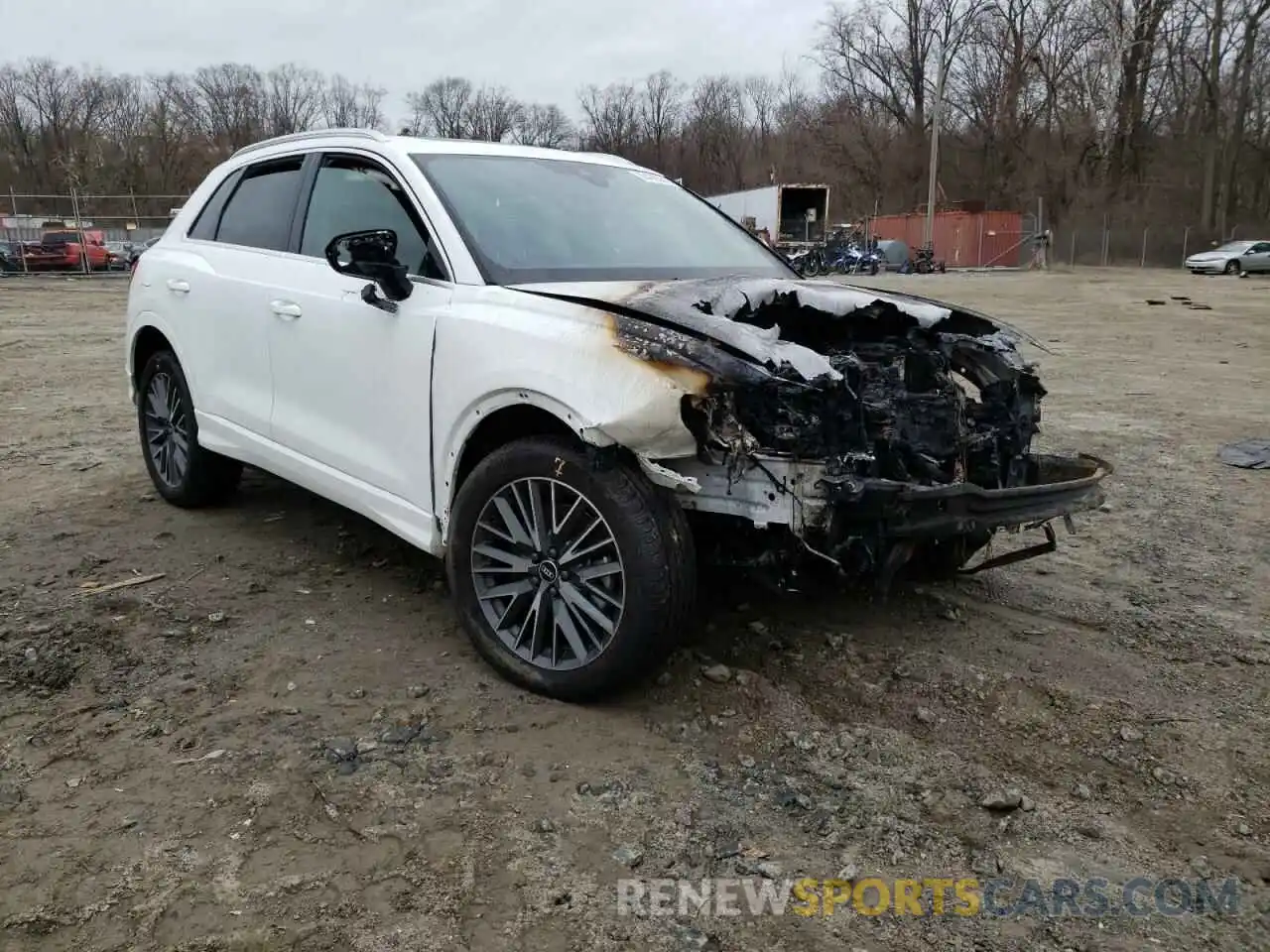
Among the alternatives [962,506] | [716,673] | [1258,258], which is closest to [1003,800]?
[962,506]

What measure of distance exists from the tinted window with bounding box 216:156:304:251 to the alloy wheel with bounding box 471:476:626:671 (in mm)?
1940

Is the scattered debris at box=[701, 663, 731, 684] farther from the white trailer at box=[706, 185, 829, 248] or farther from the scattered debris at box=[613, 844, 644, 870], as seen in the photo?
the white trailer at box=[706, 185, 829, 248]

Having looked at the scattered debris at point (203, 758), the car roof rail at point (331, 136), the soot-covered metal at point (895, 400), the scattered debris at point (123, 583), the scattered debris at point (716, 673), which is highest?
the car roof rail at point (331, 136)

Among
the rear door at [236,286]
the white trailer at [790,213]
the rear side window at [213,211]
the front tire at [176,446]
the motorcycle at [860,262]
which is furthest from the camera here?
the white trailer at [790,213]

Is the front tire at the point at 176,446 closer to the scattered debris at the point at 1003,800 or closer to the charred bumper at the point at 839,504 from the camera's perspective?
the charred bumper at the point at 839,504

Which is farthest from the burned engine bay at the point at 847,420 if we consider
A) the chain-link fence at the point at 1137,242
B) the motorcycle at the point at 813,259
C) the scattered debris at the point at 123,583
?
the chain-link fence at the point at 1137,242

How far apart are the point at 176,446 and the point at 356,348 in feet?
6.86

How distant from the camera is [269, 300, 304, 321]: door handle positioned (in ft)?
13.4

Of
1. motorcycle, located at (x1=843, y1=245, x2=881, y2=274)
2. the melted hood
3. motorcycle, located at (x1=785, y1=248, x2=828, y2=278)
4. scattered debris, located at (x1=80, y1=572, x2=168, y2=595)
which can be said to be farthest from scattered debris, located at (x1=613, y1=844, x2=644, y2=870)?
motorcycle, located at (x1=843, y1=245, x2=881, y2=274)

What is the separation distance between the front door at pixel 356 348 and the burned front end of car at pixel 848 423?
88 cm

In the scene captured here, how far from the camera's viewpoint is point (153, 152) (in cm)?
6788

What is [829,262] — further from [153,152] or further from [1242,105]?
[153,152]

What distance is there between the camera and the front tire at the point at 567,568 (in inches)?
118

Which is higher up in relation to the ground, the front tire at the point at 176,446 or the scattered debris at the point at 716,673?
the front tire at the point at 176,446
